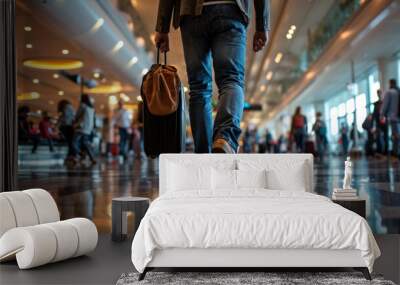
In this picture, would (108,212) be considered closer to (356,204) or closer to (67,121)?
(356,204)

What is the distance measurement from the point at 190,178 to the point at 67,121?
232 inches

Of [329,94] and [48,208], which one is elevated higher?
[329,94]

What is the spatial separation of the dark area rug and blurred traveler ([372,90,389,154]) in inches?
225

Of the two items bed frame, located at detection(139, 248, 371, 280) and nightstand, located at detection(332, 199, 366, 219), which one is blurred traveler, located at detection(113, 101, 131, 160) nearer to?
nightstand, located at detection(332, 199, 366, 219)

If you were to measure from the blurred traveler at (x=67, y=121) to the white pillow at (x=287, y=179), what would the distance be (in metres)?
5.85

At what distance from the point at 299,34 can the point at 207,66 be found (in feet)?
15.9

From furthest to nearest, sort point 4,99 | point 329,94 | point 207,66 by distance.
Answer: point 329,94 → point 4,99 → point 207,66

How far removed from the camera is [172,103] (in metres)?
3.40

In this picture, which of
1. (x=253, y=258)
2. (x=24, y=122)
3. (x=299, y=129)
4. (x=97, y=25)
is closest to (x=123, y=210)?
(x=253, y=258)

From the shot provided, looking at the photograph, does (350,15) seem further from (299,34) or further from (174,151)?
(174,151)

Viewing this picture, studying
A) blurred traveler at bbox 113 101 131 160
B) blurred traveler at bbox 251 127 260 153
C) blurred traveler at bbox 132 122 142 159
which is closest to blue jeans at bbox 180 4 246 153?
blurred traveler at bbox 132 122 142 159

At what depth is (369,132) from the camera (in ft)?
27.7

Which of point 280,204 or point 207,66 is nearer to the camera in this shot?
point 280,204

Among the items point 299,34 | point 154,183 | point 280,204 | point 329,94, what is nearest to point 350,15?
point 299,34
